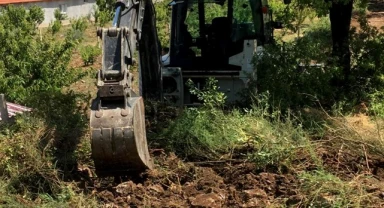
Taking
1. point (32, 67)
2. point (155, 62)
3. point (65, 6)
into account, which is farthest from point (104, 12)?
point (155, 62)

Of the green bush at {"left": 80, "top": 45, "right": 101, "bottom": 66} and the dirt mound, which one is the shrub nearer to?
the green bush at {"left": 80, "top": 45, "right": 101, "bottom": 66}

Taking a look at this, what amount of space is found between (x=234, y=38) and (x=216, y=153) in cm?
366

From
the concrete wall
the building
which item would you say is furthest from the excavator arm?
the concrete wall

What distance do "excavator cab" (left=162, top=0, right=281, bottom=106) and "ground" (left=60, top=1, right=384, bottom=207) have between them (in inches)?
126

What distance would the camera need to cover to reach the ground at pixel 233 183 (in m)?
5.71

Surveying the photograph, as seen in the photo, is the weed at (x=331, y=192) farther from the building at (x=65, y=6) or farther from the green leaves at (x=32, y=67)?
the building at (x=65, y=6)

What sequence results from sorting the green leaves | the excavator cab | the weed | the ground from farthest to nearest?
1. the green leaves
2. the excavator cab
3. the ground
4. the weed

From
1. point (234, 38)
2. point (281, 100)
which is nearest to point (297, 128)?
point (281, 100)

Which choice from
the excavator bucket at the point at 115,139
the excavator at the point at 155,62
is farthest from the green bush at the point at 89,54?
the excavator bucket at the point at 115,139

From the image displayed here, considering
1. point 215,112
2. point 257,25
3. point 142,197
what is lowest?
point 142,197

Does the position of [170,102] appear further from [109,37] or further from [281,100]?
[109,37]

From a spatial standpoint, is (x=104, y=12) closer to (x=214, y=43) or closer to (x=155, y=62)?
(x=214, y=43)

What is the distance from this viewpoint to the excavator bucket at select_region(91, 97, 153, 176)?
5.51 m

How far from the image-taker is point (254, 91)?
9.14 meters
